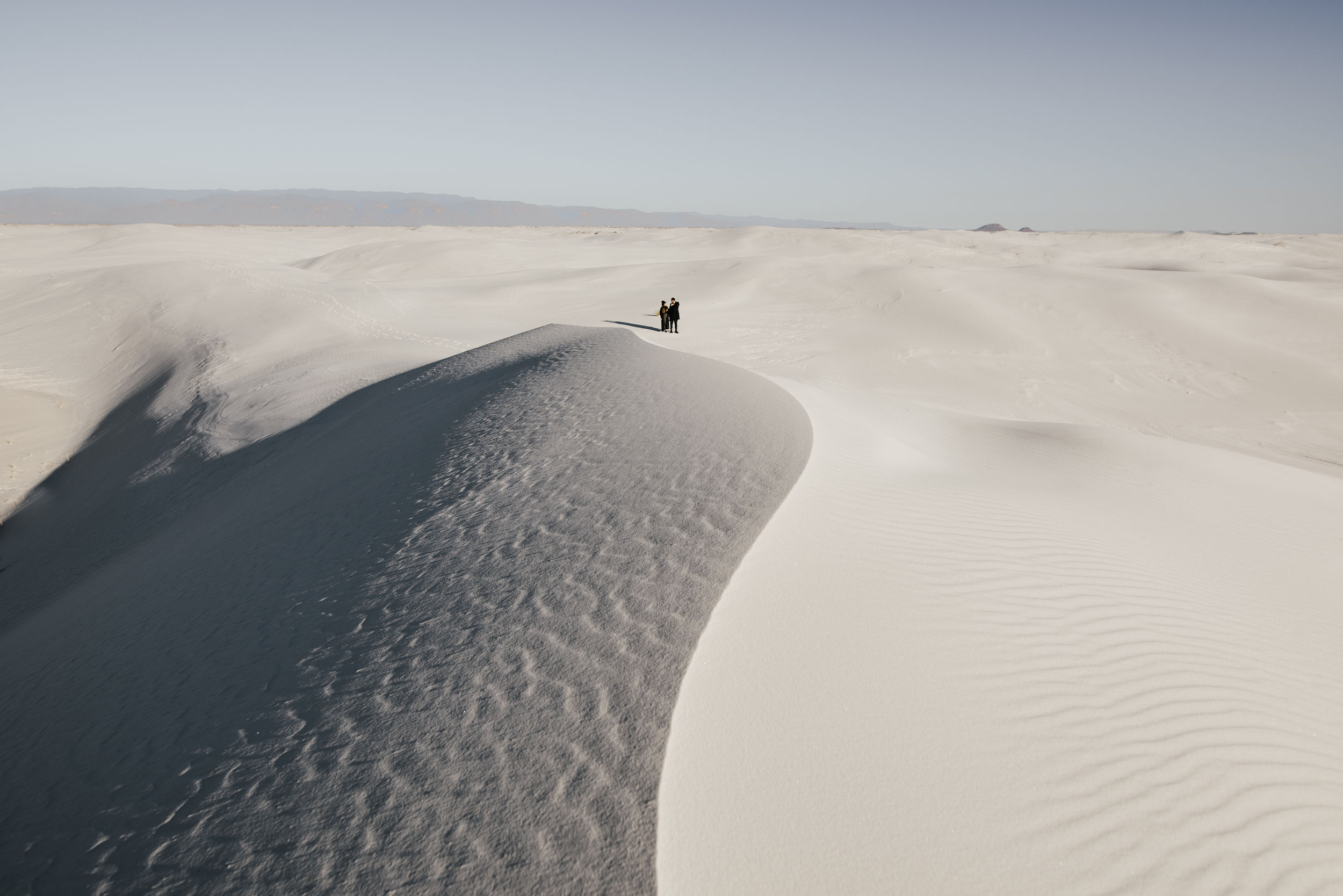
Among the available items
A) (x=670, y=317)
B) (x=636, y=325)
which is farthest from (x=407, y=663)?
(x=636, y=325)

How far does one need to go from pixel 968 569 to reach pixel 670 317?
485 inches

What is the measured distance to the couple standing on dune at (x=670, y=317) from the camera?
16250 millimetres

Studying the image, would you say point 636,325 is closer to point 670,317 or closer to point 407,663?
point 670,317

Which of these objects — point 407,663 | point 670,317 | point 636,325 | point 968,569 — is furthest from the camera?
point 636,325

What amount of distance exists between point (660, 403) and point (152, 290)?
2056 cm

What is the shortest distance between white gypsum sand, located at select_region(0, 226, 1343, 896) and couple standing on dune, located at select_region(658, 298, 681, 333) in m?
0.66

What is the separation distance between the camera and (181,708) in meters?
3.80

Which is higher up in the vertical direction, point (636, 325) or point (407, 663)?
point (407, 663)

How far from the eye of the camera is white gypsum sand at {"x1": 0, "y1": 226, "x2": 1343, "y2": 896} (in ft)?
9.27

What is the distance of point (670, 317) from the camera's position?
1634 centimetres

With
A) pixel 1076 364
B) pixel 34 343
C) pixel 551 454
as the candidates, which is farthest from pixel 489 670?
pixel 34 343

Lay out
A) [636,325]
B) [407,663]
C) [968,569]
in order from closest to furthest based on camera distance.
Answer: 1. [407,663]
2. [968,569]
3. [636,325]

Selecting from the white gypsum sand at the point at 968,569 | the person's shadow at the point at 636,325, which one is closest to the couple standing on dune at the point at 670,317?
the person's shadow at the point at 636,325

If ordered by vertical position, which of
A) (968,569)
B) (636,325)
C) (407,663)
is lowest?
(636,325)
